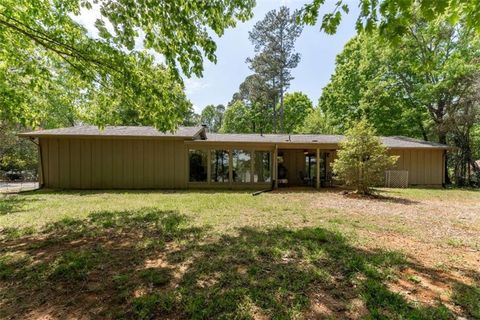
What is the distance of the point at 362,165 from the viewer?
33.3 feet

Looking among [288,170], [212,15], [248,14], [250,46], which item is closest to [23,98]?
[212,15]

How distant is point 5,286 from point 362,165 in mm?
10353

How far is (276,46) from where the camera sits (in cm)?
2325

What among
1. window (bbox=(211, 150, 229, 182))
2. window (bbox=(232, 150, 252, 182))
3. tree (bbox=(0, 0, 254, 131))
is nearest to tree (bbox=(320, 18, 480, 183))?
window (bbox=(232, 150, 252, 182))

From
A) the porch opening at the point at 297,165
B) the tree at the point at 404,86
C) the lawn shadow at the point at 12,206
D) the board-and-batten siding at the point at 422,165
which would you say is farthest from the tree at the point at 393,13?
the board-and-batten siding at the point at 422,165

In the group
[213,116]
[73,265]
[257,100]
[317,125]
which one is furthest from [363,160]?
[213,116]

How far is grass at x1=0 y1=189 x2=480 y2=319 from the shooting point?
266cm

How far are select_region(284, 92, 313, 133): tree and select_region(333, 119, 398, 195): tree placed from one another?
2144cm

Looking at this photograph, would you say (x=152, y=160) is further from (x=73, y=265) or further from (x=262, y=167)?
(x=73, y=265)

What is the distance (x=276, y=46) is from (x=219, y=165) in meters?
15.0

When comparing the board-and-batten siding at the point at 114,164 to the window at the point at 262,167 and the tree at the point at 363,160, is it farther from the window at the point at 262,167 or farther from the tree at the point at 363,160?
the tree at the point at 363,160

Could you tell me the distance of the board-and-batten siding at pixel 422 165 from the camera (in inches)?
580

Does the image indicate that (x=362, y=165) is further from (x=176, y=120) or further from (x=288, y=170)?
(x=176, y=120)

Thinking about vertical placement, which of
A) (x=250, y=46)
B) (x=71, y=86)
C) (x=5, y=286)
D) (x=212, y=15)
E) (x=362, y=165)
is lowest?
(x=5, y=286)
